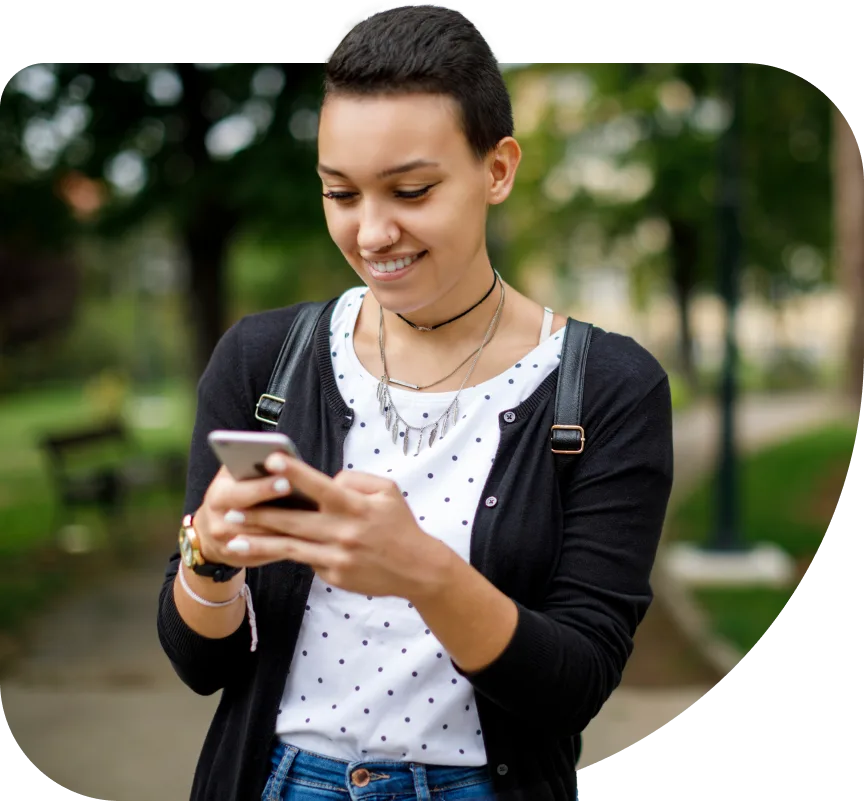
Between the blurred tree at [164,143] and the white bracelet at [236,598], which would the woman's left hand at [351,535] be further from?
the blurred tree at [164,143]

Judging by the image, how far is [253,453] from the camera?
118cm

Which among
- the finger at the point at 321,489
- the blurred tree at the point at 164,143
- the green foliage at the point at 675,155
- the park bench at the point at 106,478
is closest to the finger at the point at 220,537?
the finger at the point at 321,489

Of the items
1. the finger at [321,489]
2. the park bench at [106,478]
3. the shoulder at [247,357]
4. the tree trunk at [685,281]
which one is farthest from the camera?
the tree trunk at [685,281]

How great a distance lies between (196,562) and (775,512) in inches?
353

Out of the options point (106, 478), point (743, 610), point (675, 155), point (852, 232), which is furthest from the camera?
point (675, 155)

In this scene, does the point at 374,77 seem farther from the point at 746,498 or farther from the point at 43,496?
the point at 43,496

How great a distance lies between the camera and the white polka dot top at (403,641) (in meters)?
1.47

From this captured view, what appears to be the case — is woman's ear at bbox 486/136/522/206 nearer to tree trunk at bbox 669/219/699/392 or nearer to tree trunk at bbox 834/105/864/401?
tree trunk at bbox 834/105/864/401

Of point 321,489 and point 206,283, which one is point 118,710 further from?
point 321,489

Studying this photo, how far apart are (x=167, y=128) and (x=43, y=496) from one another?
21.0ft

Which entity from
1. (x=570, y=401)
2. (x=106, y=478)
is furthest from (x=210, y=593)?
(x=106, y=478)

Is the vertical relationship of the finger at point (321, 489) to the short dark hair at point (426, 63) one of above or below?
below

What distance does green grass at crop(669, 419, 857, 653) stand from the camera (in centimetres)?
695

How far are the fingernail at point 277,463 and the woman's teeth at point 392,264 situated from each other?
0.43 metres
